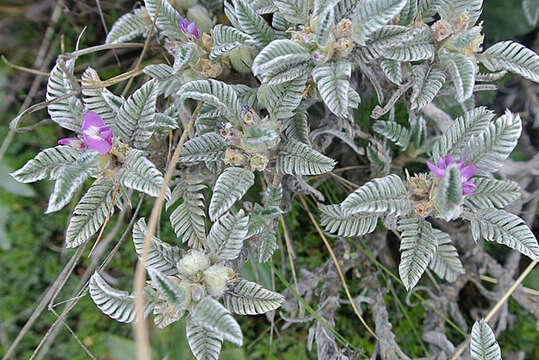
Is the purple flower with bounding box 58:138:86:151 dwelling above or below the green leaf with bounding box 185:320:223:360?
above

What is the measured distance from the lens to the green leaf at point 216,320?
893 millimetres

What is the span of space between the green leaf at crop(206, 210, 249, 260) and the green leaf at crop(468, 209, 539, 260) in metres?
0.53

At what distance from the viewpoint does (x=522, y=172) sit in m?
1.54

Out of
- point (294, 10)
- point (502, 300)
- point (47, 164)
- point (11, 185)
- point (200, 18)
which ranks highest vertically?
point (294, 10)

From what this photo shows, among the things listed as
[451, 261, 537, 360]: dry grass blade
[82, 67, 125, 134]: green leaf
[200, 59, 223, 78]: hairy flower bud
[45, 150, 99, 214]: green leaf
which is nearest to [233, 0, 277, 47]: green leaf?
[200, 59, 223, 78]: hairy flower bud

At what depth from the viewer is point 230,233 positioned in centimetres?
103

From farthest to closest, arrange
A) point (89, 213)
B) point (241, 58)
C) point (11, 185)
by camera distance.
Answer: point (11, 185)
point (241, 58)
point (89, 213)

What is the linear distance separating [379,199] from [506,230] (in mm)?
311

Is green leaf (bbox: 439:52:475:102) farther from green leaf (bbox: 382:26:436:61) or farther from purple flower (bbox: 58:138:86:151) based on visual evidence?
purple flower (bbox: 58:138:86:151)

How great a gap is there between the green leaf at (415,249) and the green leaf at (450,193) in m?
0.11

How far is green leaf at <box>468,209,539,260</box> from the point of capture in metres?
1.04

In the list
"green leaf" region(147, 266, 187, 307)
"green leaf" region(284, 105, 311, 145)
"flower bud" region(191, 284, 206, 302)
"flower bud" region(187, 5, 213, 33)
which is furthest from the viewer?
"flower bud" region(187, 5, 213, 33)

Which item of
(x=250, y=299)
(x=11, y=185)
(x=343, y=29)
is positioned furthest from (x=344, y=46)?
(x=11, y=185)

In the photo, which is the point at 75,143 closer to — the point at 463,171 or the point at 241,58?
the point at 241,58
